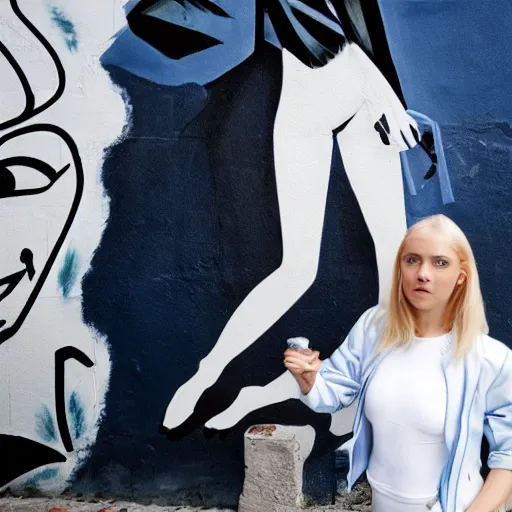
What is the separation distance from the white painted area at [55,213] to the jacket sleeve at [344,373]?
162 centimetres

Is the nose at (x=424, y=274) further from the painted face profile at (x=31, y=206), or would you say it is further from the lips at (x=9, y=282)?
the lips at (x=9, y=282)

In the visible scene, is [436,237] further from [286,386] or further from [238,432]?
[238,432]

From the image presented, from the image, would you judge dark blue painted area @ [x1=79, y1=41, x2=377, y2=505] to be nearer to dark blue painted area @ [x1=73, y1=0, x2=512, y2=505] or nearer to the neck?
dark blue painted area @ [x1=73, y1=0, x2=512, y2=505]

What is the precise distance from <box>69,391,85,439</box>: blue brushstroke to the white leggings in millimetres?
1886

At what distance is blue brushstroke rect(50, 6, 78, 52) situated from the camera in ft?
12.1

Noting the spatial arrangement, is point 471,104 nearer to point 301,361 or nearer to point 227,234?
point 227,234

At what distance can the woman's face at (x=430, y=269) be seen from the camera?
2301mm

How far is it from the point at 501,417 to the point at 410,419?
0.95 ft

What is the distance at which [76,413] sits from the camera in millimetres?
3793

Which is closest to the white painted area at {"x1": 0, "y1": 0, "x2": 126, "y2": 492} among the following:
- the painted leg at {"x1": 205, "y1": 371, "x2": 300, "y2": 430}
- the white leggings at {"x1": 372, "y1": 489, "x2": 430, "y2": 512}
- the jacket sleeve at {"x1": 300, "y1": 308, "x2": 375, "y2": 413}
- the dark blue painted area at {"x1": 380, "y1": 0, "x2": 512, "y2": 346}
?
the painted leg at {"x1": 205, "y1": 371, "x2": 300, "y2": 430}

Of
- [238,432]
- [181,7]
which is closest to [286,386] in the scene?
[238,432]

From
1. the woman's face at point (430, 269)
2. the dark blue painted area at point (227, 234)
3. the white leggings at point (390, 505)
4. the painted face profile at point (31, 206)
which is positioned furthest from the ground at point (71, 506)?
the woman's face at point (430, 269)

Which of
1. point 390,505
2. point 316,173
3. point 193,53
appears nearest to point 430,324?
point 390,505

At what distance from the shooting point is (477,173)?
11.3 ft
